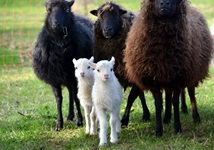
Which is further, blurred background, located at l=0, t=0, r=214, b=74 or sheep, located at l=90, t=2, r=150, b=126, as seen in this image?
blurred background, located at l=0, t=0, r=214, b=74

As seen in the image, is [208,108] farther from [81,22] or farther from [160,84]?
[81,22]

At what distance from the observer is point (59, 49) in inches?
315

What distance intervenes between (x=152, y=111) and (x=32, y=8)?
101 ft

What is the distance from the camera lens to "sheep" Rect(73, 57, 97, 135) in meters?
6.92

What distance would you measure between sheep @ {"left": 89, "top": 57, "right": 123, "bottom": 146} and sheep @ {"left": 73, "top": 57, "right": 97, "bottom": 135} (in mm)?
300

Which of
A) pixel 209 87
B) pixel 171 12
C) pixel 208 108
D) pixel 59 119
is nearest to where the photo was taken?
pixel 171 12

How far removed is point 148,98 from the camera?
33.8ft

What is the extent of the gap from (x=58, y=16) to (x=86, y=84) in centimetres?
140

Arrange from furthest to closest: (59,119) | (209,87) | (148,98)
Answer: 1. (209,87)
2. (148,98)
3. (59,119)

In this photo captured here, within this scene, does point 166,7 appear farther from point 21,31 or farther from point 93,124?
point 21,31

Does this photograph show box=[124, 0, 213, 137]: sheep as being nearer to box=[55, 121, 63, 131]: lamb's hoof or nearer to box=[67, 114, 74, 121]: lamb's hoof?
box=[55, 121, 63, 131]: lamb's hoof

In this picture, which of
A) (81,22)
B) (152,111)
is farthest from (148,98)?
(81,22)

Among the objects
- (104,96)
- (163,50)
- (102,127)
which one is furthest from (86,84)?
(163,50)

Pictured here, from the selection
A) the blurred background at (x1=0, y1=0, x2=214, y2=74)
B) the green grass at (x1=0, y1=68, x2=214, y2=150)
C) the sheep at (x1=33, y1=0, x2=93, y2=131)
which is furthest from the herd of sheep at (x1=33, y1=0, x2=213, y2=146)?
the blurred background at (x1=0, y1=0, x2=214, y2=74)
